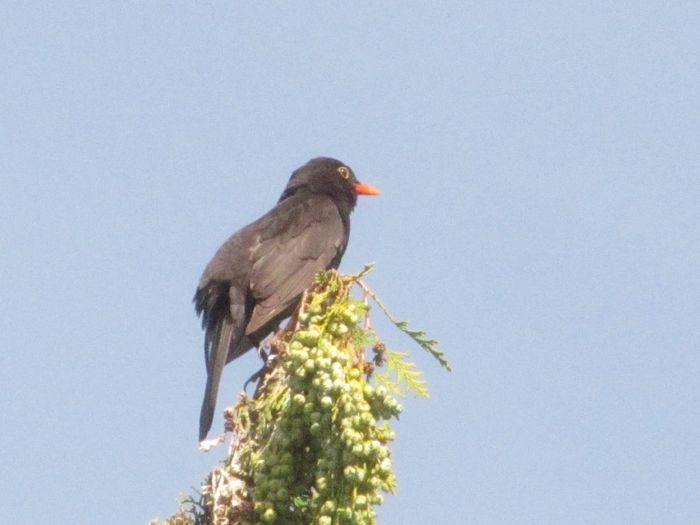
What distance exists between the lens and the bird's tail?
248 inches

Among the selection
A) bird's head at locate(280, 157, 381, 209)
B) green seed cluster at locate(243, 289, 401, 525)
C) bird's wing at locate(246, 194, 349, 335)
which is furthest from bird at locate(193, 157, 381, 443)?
green seed cluster at locate(243, 289, 401, 525)

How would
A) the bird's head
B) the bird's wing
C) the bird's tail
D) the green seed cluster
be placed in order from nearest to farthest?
1. the green seed cluster
2. the bird's tail
3. the bird's wing
4. the bird's head

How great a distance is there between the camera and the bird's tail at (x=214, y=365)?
6297 mm

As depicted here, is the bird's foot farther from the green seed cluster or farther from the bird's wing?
the bird's wing

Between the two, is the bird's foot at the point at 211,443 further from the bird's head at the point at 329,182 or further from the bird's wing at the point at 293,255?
the bird's head at the point at 329,182

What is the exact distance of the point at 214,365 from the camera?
6.69 m

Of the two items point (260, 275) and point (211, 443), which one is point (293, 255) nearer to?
point (260, 275)

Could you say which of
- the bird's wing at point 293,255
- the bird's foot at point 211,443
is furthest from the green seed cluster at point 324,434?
the bird's wing at point 293,255

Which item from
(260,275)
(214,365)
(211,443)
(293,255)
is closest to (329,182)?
(293,255)

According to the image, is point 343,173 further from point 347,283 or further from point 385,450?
point 385,450

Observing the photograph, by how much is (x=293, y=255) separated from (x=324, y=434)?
11.7 ft

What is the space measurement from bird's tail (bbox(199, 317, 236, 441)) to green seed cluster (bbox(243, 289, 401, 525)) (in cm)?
165

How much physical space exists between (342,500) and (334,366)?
48cm

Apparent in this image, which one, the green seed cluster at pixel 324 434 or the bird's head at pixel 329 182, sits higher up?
the bird's head at pixel 329 182
